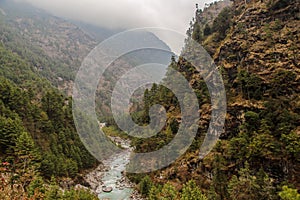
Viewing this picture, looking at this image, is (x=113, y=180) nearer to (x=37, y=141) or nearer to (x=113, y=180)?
(x=113, y=180)

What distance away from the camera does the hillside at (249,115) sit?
23953mm

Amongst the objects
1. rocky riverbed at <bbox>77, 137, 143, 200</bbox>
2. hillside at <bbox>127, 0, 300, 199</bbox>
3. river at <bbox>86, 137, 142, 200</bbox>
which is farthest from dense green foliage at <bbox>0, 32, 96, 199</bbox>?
hillside at <bbox>127, 0, 300, 199</bbox>

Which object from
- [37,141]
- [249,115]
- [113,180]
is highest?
[249,115]

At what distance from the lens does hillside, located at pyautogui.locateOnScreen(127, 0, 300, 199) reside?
2395cm

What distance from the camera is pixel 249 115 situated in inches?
1112

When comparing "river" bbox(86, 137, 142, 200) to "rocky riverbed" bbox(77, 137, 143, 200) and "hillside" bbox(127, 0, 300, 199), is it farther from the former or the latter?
"hillside" bbox(127, 0, 300, 199)

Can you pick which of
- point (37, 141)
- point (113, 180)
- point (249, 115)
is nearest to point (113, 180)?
point (113, 180)

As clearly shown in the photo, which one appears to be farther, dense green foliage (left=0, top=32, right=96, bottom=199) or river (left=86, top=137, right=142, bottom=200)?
river (left=86, top=137, right=142, bottom=200)

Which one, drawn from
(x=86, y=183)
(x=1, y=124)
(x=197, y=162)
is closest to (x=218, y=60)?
(x=197, y=162)

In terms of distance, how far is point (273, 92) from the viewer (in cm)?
2959

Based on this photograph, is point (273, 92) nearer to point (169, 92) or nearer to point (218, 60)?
point (218, 60)

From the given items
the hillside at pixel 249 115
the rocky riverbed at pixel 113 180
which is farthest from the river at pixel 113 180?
the hillside at pixel 249 115

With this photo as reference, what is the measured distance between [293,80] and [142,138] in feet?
77.2

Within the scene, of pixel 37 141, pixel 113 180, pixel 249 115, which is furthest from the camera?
pixel 113 180
